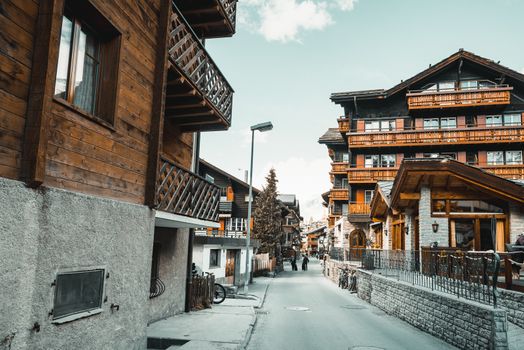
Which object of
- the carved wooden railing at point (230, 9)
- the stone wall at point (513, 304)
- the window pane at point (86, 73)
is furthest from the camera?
the carved wooden railing at point (230, 9)

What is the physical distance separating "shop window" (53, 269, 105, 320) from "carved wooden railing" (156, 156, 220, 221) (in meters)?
2.36

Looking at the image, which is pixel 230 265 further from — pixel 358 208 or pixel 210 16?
pixel 210 16

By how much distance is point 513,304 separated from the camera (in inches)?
427

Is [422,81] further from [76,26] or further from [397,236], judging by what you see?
[76,26]

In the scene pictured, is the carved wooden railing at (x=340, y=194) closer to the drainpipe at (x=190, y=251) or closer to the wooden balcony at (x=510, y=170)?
the wooden balcony at (x=510, y=170)

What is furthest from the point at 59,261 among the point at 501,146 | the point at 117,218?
the point at 501,146

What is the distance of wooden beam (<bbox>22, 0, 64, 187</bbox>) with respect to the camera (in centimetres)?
497

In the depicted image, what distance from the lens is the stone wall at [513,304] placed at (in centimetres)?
1044

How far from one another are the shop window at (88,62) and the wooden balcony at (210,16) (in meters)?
4.85

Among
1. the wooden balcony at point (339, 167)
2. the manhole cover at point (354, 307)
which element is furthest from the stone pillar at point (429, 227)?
the wooden balcony at point (339, 167)

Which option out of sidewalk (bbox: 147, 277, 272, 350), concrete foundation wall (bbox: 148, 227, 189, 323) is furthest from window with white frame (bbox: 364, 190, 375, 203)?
concrete foundation wall (bbox: 148, 227, 189, 323)

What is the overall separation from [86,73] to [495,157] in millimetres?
35443

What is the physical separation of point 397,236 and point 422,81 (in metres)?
17.4

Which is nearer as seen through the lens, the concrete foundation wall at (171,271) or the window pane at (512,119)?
the concrete foundation wall at (171,271)
